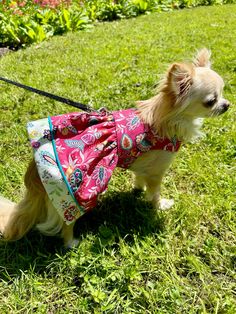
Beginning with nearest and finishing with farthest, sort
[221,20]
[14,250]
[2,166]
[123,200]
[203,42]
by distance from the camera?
[14,250] < [123,200] < [2,166] < [203,42] < [221,20]

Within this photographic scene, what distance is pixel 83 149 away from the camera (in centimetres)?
228

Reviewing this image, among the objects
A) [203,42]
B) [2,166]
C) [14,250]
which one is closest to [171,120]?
[14,250]

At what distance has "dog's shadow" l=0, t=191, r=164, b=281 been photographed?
2555 millimetres

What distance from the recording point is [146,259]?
2533mm

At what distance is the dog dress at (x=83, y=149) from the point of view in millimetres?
2162

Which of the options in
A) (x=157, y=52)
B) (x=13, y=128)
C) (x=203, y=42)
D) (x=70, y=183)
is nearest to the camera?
(x=70, y=183)

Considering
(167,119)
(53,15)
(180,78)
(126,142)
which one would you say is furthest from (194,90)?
(53,15)

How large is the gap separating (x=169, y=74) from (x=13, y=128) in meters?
2.42

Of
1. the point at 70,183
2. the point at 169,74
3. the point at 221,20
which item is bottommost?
the point at 221,20

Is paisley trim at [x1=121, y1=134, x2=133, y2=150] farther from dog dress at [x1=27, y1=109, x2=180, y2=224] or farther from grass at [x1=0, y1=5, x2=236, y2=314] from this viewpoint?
grass at [x1=0, y1=5, x2=236, y2=314]

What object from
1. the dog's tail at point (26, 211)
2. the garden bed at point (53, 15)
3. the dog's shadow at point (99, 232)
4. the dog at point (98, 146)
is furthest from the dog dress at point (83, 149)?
the garden bed at point (53, 15)

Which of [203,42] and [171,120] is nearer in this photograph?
[171,120]

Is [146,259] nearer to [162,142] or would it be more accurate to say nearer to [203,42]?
[162,142]

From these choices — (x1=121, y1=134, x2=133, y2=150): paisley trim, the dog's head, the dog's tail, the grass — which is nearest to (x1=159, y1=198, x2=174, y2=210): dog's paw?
the grass
